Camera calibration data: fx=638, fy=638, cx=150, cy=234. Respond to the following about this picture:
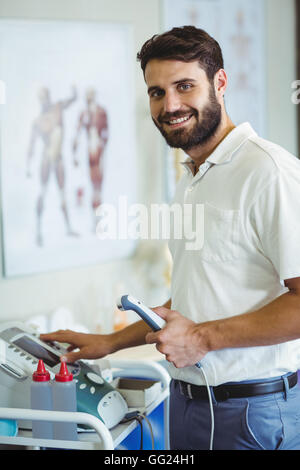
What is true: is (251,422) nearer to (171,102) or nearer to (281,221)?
(281,221)

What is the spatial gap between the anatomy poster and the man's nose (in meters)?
1.19

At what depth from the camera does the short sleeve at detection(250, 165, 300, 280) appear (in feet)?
4.30

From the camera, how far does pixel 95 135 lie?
9.43 feet

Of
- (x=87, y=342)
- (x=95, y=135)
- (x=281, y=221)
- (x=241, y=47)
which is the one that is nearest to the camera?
(x=281, y=221)

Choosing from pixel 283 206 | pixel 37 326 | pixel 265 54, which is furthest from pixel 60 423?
pixel 265 54

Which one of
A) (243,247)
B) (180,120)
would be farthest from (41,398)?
(180,120)

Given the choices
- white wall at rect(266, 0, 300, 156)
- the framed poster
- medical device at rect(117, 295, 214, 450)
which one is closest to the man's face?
medical device at rect(117, 295, 214, 450)

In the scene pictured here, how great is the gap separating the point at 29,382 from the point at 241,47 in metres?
2.67

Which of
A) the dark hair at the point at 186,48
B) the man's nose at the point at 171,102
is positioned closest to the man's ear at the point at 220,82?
the dark hair at the point at 186,48

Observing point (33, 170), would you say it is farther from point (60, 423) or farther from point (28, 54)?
point (60, 423)

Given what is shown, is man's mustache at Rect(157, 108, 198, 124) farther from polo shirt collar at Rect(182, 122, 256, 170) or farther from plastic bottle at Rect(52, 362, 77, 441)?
plastic bottle at Rect(52, 362, 77, 441)

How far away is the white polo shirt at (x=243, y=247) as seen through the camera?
1.33 metres

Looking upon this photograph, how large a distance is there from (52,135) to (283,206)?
1579 millimetres

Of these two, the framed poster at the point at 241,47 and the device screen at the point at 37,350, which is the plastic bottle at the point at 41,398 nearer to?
the device screen at the point at 37,350
